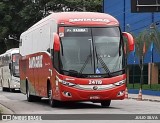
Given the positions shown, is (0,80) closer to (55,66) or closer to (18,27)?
(18,27)

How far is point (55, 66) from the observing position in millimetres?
20031

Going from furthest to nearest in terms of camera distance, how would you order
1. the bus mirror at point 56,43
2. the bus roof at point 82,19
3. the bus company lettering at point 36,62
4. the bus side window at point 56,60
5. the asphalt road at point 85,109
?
the bus company lettering at point 36,62 < the bus roof at point 82,19 < the bus side window at point 56,60 < the bus mirror at point 56,43 < the asphalt road at point 85,109

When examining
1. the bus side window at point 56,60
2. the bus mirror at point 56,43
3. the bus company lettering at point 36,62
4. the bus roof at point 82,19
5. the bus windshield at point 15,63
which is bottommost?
the bus windshield at point 15,63

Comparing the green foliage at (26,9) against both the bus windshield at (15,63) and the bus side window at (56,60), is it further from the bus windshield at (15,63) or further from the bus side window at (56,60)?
the bus side window at (56,60)

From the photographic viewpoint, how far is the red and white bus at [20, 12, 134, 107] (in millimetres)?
19375

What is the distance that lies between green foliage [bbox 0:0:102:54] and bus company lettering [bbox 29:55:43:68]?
118 ft

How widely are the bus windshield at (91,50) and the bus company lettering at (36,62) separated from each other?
3.41m

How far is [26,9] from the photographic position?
61.9 meters

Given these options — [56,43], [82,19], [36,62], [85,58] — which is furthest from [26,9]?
[56,43]


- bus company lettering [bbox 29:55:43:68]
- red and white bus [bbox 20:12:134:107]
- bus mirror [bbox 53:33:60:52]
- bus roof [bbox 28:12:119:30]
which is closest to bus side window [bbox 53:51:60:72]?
red and white bus [bbox 20:12:134:107]

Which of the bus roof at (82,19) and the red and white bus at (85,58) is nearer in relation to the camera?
the red and white bus at (85,58)

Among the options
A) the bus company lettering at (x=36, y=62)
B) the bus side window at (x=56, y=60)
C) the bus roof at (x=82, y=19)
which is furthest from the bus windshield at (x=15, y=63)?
the bus side window at (x=56, y=60)

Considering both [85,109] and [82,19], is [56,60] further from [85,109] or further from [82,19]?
[85,109]

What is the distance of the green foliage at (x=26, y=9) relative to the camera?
62031 millimetres
